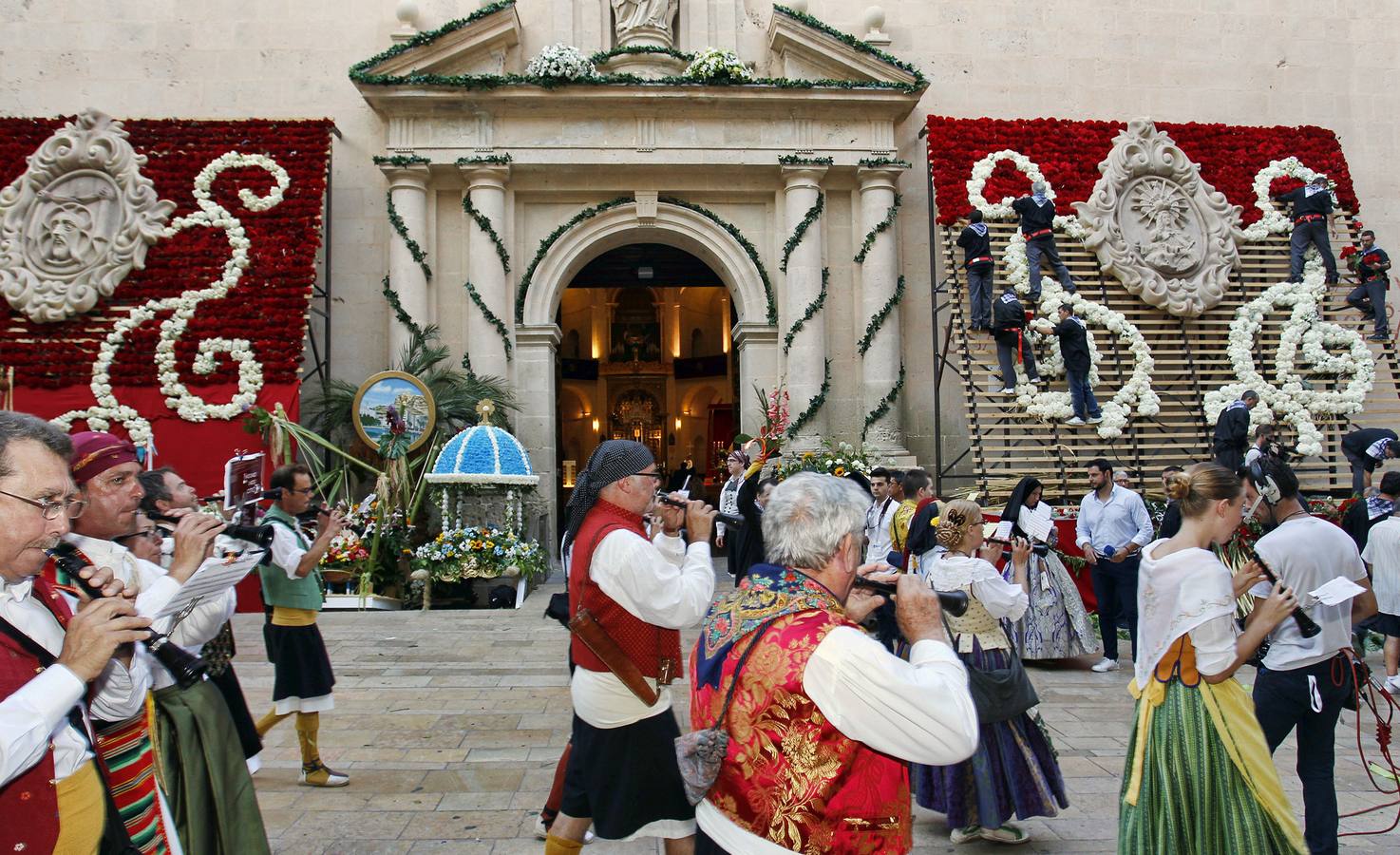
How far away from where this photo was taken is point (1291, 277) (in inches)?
551

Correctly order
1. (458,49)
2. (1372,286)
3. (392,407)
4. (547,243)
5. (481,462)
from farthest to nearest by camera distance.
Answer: (547,243) < (1372,286) < (458,49) < (392,407) < (481,462)

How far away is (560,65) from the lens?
13.5m

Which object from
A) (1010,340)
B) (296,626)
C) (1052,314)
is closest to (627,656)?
(296,626)

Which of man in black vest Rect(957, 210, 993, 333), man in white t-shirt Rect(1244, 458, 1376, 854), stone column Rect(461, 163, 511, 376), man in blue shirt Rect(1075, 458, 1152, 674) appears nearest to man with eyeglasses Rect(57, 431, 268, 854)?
man in white t-shirt Rect(1244, 458, 1376, 854)

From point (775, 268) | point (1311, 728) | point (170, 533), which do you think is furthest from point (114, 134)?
point (1311, 728)

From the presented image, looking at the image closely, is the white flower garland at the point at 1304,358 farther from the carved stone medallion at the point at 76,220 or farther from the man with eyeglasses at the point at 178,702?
the carved stone medallion at the point at 76,220

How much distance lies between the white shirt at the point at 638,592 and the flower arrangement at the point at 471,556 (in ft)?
25.5

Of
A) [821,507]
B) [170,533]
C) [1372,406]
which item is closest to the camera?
[821,507]

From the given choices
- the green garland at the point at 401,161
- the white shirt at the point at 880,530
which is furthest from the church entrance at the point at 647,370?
the white shirt at the point at 880,530

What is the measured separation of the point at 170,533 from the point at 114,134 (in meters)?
11.2

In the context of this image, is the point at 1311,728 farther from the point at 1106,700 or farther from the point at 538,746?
the point at 538,746

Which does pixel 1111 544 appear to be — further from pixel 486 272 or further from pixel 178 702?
pixel 486 272

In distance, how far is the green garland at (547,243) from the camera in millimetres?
14203

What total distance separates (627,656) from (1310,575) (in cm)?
287
